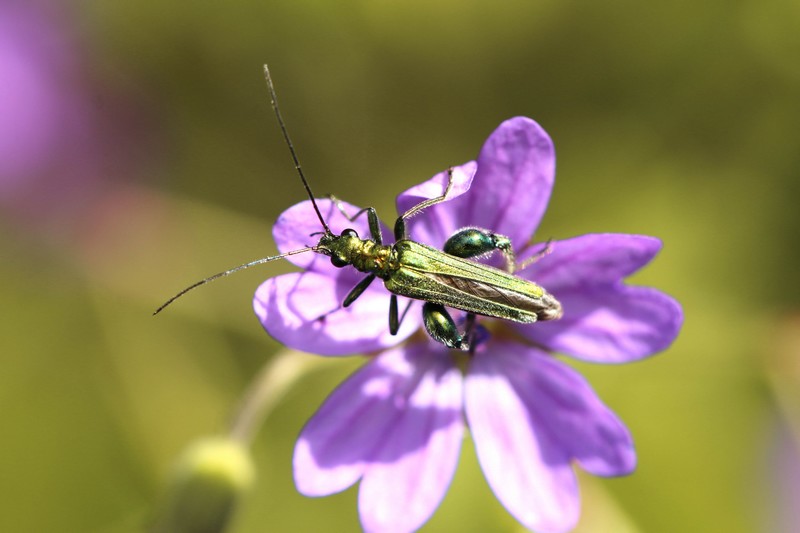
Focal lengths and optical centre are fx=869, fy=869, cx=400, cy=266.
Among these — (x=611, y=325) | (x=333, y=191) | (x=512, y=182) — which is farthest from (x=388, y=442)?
(x=333, y=191)

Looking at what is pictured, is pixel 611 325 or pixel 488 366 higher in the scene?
pixel 611 325

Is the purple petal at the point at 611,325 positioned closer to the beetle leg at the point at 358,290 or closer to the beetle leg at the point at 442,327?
the beetle leg at the point at 442,327

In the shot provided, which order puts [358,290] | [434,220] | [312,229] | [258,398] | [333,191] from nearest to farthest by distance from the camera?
1. [312,229]
2. [358,290]
3. [434,220]
4. [258,398]
5. [333,191]

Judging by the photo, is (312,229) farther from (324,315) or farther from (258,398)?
(258,398)

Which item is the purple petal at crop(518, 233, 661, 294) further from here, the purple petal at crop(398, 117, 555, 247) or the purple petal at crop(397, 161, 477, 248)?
the purple petal at crop(397, 161, 477, 248)

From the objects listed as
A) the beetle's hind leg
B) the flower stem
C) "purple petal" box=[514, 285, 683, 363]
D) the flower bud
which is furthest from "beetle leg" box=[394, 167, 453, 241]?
the flower bud

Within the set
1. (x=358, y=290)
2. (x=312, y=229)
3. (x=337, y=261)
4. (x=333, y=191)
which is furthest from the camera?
(x=333, y=191)
